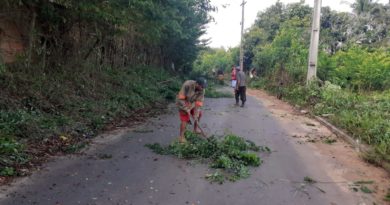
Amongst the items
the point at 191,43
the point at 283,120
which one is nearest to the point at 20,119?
the point at 283,120

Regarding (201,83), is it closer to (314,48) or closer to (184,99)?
(184,99)

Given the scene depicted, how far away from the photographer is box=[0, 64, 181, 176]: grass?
7.26 m

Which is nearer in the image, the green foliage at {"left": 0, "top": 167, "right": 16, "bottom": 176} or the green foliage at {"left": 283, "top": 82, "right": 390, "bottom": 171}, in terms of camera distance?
the green foliage at {"left": 0, "top": 167, "right": 16, "bottom": 176}

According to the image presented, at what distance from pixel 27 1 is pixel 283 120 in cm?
868

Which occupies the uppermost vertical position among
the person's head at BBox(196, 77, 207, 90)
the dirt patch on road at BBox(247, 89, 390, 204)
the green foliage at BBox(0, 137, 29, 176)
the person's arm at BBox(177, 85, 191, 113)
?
the person's head at BBox(196, 77, 207, 90)

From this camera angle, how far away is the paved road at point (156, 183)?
523 cm

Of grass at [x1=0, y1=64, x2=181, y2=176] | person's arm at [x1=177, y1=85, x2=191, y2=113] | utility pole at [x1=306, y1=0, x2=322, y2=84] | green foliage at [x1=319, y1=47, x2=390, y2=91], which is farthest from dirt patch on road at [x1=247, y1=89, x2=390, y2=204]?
green foliage at [x1=319, y1=47, x2=390, y2=91]

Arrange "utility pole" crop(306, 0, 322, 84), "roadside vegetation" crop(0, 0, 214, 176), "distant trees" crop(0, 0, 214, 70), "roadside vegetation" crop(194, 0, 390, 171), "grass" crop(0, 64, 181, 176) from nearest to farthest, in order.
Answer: "grass" crop(0, 64, 181, 176) → "roadside vegetation" crop(0, 0, 214, 176) → "distant trees" crop(0, 0, 214, 70) → "roadside vegetation" crop(194, 0, 390, 171) → "utility pole" crop(306, 0, 322, 84)

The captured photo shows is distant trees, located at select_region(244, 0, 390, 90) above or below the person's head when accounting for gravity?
above

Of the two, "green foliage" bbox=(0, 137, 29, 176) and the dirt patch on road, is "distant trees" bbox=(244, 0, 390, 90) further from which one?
"green foliage" bbox=(0, 137, 29, 176)

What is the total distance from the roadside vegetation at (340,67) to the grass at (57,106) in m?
6.36

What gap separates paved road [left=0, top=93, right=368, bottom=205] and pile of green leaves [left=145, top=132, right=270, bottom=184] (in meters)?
0.20

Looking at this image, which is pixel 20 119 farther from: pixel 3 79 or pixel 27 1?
pixel 27 1

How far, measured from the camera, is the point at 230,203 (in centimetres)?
523
